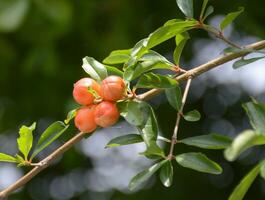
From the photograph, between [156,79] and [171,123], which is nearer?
[156,79]

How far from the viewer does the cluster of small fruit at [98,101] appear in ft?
3.21

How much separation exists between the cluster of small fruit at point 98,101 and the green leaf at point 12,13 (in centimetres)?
133

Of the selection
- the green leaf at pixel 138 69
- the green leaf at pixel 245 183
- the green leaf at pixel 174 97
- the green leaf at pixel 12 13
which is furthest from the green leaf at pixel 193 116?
the green leaf at pixel 12 13

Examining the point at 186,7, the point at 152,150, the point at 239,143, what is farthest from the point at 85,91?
the point at 239,143

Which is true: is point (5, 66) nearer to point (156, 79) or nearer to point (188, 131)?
point (188, 131)

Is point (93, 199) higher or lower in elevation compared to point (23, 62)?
lower

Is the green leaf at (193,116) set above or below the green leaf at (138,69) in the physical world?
below

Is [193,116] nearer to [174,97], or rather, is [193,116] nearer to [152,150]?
[174,97]

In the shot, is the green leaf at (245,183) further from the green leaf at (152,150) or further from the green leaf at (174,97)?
the green leaf at (174,97)

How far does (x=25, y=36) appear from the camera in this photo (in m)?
2.65

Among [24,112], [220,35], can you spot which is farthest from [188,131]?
[220,35]

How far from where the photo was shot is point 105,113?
0.97 metres

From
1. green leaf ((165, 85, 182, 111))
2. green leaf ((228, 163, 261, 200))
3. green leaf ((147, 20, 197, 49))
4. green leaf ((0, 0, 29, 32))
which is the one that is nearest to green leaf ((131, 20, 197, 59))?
green leaf ((147, 20, 197, 49))

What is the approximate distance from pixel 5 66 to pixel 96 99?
1846 mm
